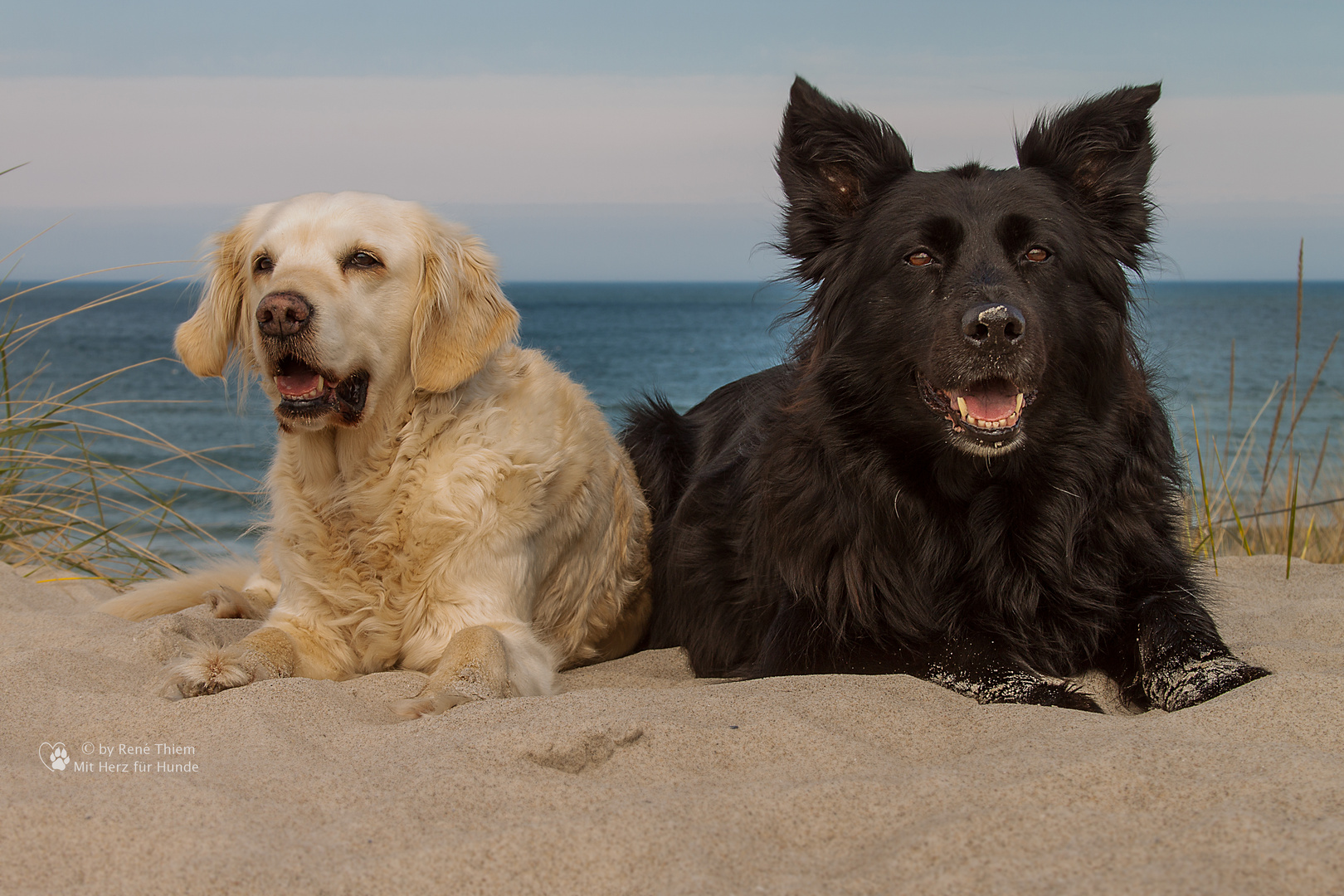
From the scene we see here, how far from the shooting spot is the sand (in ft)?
5.25

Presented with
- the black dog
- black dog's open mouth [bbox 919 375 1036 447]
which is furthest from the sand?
black dog's open mouth [bbox 919 375 1036 447]

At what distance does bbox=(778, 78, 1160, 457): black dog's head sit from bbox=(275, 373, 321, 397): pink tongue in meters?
1.57

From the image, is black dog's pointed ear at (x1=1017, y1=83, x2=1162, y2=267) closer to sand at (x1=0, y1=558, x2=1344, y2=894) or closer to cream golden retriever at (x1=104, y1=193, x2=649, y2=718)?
sand at (x1=0, y1=558, x2=1344, y2=894)

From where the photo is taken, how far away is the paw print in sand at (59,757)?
2.17 metres

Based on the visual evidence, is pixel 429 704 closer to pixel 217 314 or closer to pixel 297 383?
pixel 297 383

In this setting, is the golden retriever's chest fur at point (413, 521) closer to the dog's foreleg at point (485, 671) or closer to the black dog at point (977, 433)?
the dog's foreleg at point (485, 671)

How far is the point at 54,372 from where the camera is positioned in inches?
1016

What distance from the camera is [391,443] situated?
323 centimetres

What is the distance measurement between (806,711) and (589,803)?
0.76 m

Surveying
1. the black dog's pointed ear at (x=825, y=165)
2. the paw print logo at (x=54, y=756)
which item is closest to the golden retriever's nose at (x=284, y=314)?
the paw print logo at (x=54, y=756)

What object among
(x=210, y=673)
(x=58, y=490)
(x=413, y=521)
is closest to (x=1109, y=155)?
(x=413, y=521)

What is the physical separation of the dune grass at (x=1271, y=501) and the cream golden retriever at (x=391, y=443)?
2897mm

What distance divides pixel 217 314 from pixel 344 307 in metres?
0.71

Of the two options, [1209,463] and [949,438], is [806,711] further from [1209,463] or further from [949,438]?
[1209,463]
